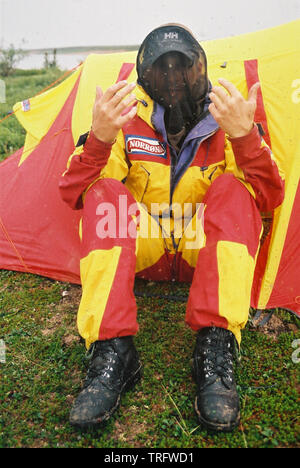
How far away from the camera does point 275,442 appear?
196cm

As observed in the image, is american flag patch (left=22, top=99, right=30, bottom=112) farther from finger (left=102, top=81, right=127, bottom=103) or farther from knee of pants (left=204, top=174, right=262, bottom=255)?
knee of pants (left=204, top=174, right=262, bottom=255)

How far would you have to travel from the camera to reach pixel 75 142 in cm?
339

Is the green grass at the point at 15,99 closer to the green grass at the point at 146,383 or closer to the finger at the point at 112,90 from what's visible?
the green grass at the point at 146,383

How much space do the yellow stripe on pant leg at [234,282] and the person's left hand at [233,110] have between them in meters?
0.61

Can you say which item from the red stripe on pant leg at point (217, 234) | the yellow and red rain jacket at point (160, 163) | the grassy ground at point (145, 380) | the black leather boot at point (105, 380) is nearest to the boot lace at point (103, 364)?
the black leather boot at point (105, 380)

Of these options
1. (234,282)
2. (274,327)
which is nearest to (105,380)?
(234,282)

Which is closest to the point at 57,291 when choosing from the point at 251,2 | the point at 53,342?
the point at 53,342

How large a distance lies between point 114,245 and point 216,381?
88 centimetres

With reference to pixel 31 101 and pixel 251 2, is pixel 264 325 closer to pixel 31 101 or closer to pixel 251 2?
pixel 31 101

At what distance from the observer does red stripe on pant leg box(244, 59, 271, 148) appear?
2.89m

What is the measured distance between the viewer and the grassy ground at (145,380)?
203cm

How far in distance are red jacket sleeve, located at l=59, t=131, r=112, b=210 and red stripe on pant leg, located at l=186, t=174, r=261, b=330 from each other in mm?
666

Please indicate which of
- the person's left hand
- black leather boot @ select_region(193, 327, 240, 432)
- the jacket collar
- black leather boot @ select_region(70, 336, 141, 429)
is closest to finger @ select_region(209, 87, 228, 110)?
the person's left hand

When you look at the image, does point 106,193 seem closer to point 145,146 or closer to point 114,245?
point 114,245
